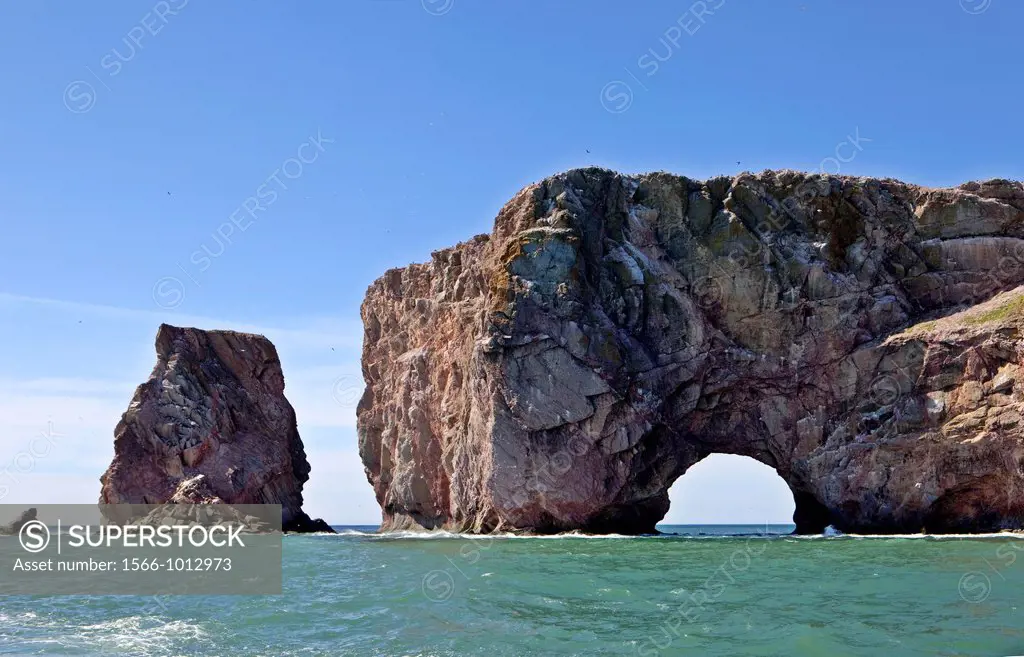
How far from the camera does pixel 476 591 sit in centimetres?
2316

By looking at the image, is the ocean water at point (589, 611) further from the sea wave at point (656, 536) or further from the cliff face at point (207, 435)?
the cliff face at point (207, 435)

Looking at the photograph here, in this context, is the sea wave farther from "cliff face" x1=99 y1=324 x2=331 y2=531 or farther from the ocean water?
"cliff face" x1=99 y1=324 x2=331 y2=531

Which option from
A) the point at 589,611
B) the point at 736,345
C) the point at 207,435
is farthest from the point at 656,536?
the point at 207,435

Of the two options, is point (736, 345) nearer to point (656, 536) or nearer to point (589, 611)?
point (656, 536)

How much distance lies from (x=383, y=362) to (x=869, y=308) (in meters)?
34.6

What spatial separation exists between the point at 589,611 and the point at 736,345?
3329 centimetres

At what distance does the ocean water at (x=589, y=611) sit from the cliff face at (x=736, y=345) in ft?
49.8

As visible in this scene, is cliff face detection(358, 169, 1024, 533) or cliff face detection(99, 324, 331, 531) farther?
cliff face detection(99, 324, 331, 531)

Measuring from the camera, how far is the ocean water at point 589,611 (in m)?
16.1

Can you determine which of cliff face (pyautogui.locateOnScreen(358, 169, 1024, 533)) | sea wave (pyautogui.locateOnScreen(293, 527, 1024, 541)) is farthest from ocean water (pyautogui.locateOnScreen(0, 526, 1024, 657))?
cliff face (pyautogui.locateOnScreen(358, 169, 1024, 533))

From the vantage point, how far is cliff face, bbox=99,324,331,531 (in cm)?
6544

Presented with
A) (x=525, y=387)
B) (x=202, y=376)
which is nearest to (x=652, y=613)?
(x=525, y=387)

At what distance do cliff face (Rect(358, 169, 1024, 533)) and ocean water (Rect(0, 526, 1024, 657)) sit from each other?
598 inches

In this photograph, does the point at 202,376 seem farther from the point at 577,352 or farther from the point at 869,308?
the point at 869,308
